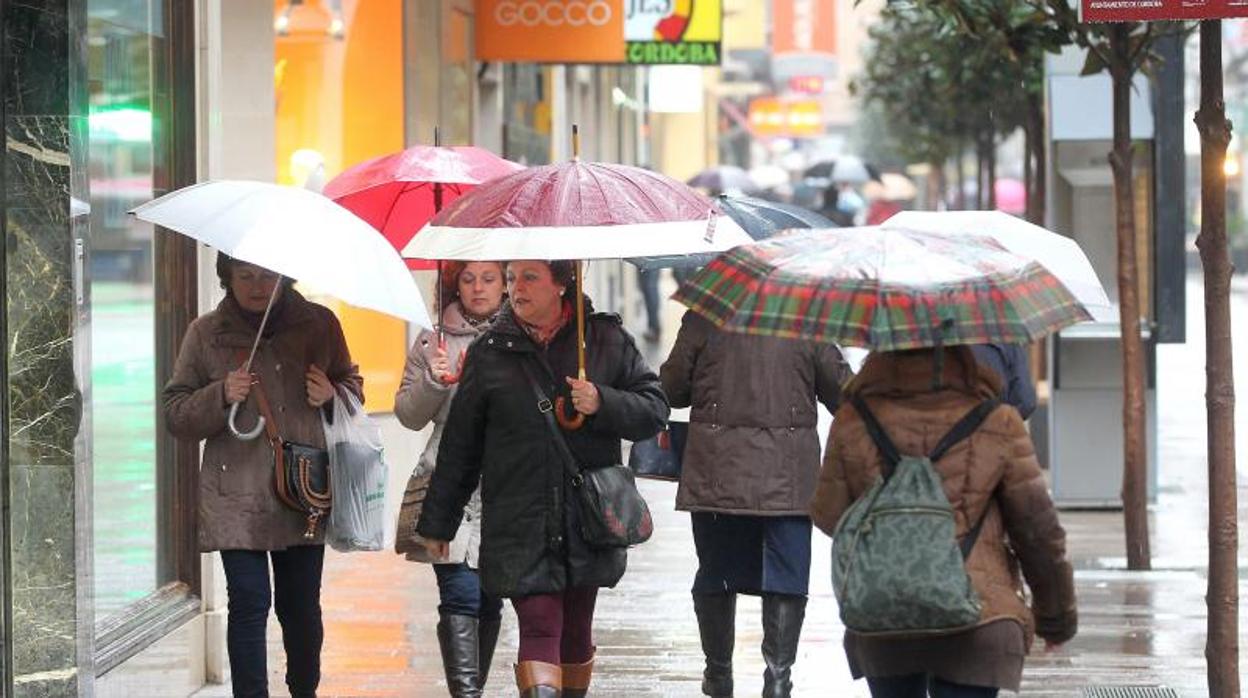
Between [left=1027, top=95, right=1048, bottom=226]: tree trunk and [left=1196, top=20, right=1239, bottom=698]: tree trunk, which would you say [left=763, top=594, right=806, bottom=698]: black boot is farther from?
[left=1027, top=95, right=1048, bottom=226]: tree trunk

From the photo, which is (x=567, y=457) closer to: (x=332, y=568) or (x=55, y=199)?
(x=55, y=199)

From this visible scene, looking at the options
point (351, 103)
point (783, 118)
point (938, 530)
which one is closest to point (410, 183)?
point (938, 530)

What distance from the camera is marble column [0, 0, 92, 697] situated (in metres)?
6.88

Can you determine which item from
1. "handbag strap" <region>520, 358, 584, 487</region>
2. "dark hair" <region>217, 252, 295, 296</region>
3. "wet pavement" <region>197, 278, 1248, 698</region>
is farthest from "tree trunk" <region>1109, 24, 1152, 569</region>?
"handbag strap" <region>520, 358, 584, 487</region>

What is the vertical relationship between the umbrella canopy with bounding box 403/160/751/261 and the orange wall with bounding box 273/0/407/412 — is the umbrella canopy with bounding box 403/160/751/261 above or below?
below

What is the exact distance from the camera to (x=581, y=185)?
6.74m

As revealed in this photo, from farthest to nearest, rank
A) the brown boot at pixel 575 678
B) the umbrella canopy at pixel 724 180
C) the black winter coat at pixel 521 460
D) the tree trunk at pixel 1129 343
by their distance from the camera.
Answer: the umbrella canopy at pixel 724 180
the tree trunk at pixel 1129 343
the brown boot at pixel 575 678
the black winter coat at pixel 521 460

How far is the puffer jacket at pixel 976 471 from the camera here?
5293 millimetres

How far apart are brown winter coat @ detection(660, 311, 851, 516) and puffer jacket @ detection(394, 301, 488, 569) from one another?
2.61 ft

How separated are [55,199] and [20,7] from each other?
0.56 metres

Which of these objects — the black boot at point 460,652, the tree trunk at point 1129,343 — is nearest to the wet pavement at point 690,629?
the tree trunk at point 1129,343

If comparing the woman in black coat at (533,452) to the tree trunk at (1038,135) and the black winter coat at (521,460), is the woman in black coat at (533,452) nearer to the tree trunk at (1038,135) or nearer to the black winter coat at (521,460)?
the black winter coat at (521,460)

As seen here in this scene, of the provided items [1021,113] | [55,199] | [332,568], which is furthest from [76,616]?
[1021,113]

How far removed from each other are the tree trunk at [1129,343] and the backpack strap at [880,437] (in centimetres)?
658
